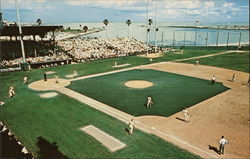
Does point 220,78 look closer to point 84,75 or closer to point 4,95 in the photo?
point 84,75

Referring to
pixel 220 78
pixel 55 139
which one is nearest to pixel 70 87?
pixel 55 139

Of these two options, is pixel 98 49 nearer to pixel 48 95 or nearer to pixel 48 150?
pixel 48 95

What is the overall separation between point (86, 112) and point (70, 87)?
967 centimetres

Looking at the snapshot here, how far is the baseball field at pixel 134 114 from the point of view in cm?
1608

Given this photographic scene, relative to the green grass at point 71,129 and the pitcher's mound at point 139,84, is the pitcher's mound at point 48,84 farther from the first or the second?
the pitcher's mound at point 139,84

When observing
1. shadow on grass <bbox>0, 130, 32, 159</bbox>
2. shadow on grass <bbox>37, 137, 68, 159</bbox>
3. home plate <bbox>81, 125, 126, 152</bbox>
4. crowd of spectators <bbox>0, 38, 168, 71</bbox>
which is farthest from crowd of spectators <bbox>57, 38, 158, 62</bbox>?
shadow on grass <bbox>0, 130, 32, 159</bbox>

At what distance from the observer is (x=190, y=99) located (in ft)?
86.5

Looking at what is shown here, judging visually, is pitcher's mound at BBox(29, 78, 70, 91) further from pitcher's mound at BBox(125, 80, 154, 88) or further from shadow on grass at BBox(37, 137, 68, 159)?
shadow on grass at BBox(37, 137, 68, 159)

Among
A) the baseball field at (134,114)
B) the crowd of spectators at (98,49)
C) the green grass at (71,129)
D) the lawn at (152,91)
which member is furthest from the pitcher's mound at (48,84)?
the crowd of spectators at (98,49)

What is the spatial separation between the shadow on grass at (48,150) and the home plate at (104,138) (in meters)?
3.04

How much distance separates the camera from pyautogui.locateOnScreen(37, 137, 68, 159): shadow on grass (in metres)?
15.1

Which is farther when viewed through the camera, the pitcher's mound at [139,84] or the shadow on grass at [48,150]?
the pitcher's mound at [139,84]

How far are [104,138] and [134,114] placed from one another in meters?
5.54

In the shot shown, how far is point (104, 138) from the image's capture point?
17297mm
